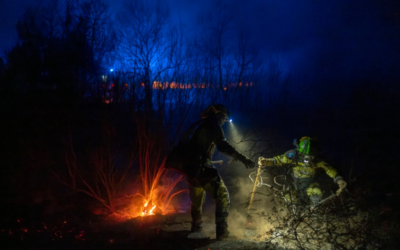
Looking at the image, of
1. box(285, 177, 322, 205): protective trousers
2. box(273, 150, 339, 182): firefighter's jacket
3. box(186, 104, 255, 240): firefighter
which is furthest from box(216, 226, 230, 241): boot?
box(273, 150, 339, 182): firefighter's jacket

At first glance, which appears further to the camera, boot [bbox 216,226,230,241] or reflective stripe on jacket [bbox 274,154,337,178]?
reflective stripe on jacket [bbox 274,154,337,178]

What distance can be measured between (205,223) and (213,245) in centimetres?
136

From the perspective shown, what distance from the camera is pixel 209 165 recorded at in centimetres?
391

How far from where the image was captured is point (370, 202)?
3.34 m

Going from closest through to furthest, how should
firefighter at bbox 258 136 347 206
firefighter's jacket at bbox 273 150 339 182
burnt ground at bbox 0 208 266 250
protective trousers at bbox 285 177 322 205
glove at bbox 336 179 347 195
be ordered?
burnt ground at bbox 0 208 266 250, protective trousers at bbox 285 177 322 205, glove at bbox 336 179 347 195, firefighter at bbox 258 136 347 206, firefighter's jacket at bbox 273 150 339 182

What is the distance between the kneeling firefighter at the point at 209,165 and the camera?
3.79 m

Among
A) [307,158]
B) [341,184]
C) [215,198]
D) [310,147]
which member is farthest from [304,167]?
[215,198]

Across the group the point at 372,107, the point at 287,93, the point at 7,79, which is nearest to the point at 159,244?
the point at 287,93

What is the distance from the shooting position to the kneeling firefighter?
149 inches

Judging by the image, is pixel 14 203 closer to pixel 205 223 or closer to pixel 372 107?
pixel 205 223

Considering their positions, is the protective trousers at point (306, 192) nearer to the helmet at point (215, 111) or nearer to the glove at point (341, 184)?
the glove at point (341, 184)

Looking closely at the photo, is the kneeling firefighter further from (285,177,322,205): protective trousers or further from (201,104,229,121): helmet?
(285,177,322,205): protective trousers

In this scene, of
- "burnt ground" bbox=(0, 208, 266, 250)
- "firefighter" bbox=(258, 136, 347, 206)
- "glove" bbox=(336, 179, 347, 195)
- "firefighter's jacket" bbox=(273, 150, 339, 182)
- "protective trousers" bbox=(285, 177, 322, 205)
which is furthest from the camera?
"firefighter's jacket" bbox=(273, 150, 339, 182)

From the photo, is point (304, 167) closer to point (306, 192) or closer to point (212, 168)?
point (306, 192)
